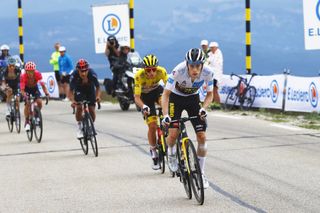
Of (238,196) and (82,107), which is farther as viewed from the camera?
(82,107)

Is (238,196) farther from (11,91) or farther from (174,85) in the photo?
(11,91)

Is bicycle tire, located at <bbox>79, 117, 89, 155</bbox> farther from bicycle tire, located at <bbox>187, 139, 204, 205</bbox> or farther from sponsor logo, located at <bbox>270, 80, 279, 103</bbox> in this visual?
sponsor logo, located at <bbox>270, 80, 279, 103</bbox>

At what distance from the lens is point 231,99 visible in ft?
81.1

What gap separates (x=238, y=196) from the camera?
10.8 metres

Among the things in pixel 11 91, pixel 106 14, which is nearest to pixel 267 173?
pixel 11 91

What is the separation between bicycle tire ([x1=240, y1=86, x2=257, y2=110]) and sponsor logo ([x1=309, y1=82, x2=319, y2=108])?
9.55 ft

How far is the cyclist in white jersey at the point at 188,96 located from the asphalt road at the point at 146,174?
23.3 inches

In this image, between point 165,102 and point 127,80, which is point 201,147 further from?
point 127,80

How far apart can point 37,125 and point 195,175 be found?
8204 mm

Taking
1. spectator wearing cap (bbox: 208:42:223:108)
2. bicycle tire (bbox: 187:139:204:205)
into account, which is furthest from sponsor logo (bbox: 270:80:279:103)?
bicycle tire (bbox: 187:139:204:205)

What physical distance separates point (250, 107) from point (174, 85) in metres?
13.3

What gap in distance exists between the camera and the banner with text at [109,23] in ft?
98.5

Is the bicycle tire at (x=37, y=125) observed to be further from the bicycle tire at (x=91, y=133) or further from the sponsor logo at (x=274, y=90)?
the sponsor logo at (x=274, y=90)

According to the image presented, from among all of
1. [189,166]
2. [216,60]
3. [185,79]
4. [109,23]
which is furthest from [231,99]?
[189,166]
